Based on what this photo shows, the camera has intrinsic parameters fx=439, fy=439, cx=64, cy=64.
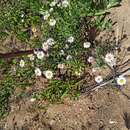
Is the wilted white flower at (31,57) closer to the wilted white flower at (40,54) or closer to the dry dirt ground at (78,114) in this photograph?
the wilted white flower at (40,54)

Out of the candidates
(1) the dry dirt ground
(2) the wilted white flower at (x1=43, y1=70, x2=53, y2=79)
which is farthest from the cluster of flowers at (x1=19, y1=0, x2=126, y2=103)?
(1) the dry dirt ground

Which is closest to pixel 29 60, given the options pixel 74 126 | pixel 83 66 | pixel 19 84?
pixel 19 84

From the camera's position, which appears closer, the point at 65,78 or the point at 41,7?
the point at 65,78

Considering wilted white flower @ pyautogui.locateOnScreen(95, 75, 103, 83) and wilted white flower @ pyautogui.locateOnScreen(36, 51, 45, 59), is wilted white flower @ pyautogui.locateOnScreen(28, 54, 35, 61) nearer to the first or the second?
wilted white flower @ pyautogui.locateOnScreen(36, 51, 45, 59)

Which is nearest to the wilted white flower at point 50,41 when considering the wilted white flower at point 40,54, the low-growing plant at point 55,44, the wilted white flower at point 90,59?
the low-growing plant at point 55,44

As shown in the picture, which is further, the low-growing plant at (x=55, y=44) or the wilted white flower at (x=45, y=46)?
the wilted white flower at (x=45, y=46)

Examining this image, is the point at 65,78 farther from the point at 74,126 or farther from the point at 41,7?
the point at 41,7

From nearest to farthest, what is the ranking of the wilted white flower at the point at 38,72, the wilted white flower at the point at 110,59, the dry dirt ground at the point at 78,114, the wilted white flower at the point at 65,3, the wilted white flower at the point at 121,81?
the dry dirt ground at the point at 78,114 < the wilted white flower at the point at 121,81 < the wilted white flower at the point at 110,59 < the wilted white flower at the point at 38,72 < the wilted white flower at the point at 65,3

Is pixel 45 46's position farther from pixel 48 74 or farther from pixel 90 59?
pixel 90 59
